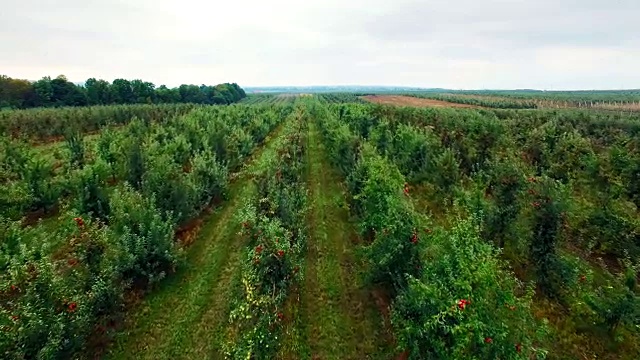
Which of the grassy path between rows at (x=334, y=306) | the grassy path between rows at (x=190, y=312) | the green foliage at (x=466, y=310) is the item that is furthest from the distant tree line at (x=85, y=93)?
the green foliage at (x=466, y=310)

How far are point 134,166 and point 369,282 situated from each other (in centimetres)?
1616

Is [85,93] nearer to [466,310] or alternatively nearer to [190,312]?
[190,312]

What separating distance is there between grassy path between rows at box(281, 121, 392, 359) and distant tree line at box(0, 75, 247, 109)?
78263mm

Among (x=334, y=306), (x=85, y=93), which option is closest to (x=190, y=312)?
(x=334, y=306)

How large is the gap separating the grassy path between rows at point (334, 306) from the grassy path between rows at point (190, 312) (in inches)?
103

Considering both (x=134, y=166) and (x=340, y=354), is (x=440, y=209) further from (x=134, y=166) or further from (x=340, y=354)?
(x=134, y=166)

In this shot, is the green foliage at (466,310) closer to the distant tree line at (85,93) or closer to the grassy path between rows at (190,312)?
the grassy path between rows at (190,312)

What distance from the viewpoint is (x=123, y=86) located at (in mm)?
93625

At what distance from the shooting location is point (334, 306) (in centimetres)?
1371

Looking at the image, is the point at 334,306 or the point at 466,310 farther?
the point at 334,306

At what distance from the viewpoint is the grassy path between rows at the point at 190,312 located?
37.3ft

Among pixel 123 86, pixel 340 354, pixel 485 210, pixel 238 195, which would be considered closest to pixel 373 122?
pixel 238 195

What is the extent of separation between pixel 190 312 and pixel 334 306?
16.6 ft

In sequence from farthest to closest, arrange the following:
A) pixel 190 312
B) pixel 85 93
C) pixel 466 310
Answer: pixel 85 93, pixel 190 312, pixel 466 310
